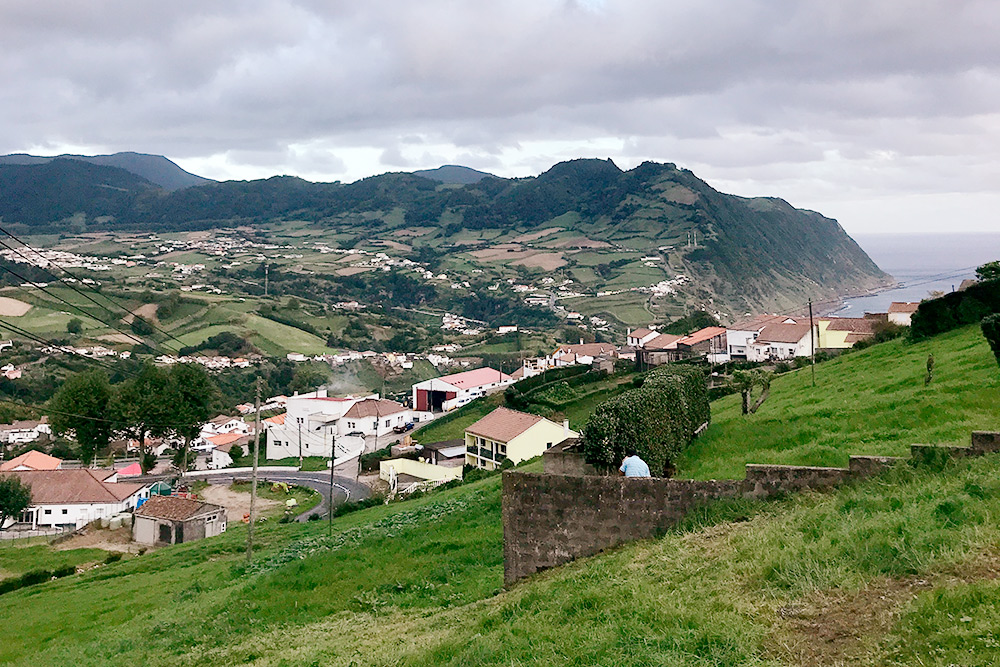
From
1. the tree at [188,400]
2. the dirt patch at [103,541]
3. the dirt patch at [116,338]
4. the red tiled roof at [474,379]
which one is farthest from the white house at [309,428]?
the dirt patch at [116,338]

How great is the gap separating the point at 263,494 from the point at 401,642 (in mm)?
46577

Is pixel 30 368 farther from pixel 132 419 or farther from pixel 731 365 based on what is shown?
pixel 731 365

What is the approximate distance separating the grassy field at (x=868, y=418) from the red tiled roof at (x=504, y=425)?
20.7 m

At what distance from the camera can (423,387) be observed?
84438mm

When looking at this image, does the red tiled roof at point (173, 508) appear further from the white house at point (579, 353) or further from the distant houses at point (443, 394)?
the white house at point (579, 353)

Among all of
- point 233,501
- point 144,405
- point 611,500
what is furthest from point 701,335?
point 611,500

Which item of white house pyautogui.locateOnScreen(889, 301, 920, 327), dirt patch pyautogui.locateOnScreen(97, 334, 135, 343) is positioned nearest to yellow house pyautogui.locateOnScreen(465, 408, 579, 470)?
white house pyautogui.locateOnScreen(889, 301, 920, 327)

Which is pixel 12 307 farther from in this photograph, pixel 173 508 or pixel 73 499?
pixel 173 508

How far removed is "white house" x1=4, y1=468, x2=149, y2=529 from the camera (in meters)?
53.9

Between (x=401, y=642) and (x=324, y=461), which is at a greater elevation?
(x=401, y=642)

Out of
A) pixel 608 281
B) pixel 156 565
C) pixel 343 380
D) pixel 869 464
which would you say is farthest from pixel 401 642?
pixel 608 281

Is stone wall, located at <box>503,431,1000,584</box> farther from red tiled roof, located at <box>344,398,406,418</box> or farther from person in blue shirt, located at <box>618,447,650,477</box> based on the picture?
red tiled roof, located at <box>344,398,406,418</box>

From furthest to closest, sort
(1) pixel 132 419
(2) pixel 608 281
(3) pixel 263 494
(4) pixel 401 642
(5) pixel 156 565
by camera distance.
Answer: (2) pixel 608 281
(1) pixel 132 419
(3) pixel 263 494
(5) pixel 156 565
(4) pixel 401 642

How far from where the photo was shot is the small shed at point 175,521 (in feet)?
139
